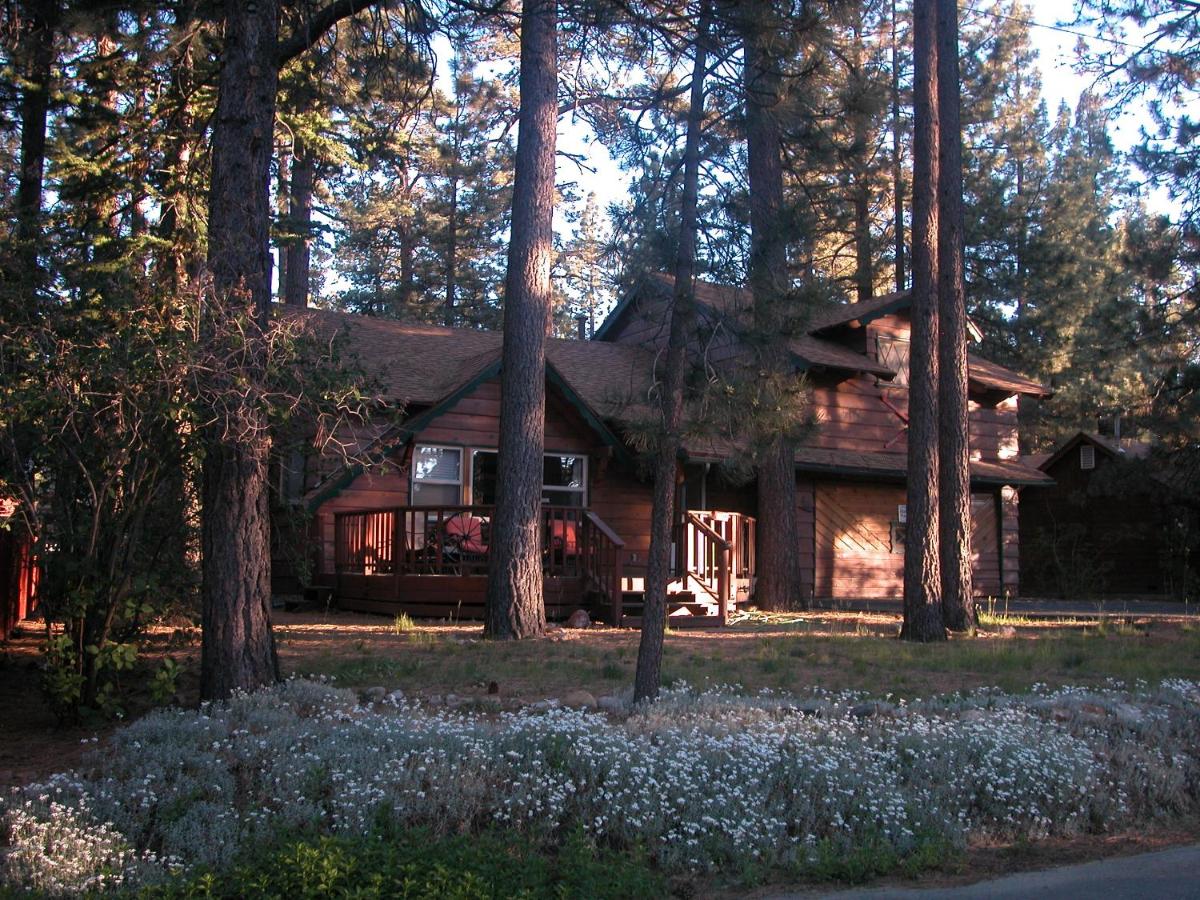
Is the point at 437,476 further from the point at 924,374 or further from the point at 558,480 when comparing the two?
the point at 924,374

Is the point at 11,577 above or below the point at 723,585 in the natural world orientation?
above

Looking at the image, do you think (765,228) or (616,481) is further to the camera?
(616,481)

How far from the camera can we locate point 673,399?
31.2ft

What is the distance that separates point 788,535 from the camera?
808 inches

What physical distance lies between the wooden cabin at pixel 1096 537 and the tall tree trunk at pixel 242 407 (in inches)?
1056

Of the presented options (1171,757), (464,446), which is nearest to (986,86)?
(464,446)

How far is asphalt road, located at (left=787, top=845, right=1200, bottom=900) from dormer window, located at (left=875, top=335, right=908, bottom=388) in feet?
62.6

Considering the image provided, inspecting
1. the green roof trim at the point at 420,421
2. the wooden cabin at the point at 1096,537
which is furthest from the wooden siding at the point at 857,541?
the wooden cabin at the point at 1096,537

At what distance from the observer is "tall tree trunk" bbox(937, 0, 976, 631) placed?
53.0 feet

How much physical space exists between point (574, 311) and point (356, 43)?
3867 cm

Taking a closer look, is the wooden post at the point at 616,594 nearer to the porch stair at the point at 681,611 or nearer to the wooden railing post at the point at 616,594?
the wooden railing post at the point at 616,594

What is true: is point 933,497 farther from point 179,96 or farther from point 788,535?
point 179,96

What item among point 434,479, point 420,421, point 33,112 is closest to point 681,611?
point 434,479

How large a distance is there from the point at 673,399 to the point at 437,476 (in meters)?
10.2
